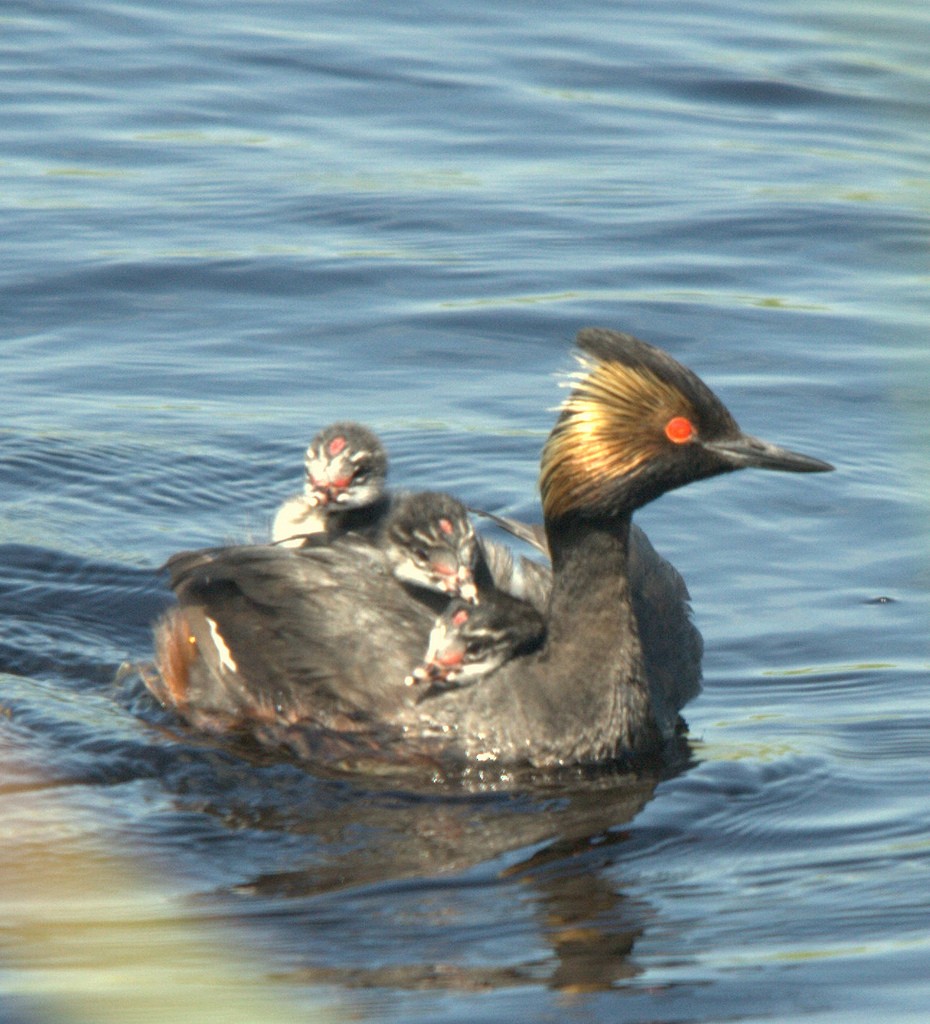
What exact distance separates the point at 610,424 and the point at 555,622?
83 cm

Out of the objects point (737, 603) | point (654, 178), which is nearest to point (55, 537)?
point (737, 603)

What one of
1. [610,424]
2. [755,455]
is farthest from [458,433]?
[755,455]

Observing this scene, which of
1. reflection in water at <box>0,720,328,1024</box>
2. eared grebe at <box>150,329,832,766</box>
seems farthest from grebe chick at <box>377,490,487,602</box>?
reflection in water at <box>0,720,328,1024</box>

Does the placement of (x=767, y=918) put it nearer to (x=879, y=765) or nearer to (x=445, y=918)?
(x=445, y=918)

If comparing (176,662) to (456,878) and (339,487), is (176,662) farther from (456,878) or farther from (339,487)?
(456,878)

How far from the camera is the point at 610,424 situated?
22.2 feet

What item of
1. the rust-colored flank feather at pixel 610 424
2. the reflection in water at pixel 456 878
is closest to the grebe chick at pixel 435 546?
the rust-colored flank feather at pixel 610 424

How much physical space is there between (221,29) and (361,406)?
26.2 feet

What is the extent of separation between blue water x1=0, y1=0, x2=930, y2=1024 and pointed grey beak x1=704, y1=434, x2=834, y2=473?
84cm

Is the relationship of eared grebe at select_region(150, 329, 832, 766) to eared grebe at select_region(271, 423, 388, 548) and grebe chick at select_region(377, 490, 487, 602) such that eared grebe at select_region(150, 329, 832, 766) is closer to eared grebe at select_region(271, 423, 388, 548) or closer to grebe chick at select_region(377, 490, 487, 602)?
grebe chick at select_region(377, 490, 487, 602)

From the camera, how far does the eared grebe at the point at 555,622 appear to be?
679cm

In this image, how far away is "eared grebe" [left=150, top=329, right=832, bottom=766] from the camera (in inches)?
267

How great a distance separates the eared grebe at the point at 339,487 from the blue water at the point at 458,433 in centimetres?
68

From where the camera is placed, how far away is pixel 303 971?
5.04m
